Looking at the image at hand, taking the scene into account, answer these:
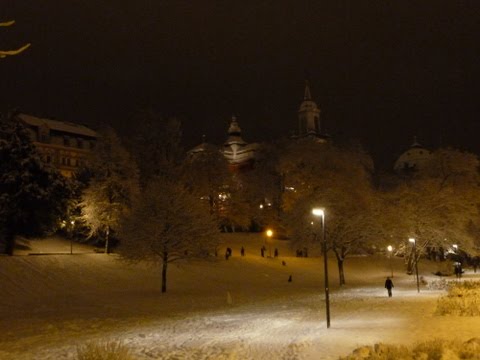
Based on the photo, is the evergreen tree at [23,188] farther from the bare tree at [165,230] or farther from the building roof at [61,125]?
the building roof at [61,125]

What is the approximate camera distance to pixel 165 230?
40.4m

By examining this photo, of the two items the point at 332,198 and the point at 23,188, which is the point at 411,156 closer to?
the point at 332,198

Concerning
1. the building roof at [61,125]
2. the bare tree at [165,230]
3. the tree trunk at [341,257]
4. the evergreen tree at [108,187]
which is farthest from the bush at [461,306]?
the building roof at [61,125]

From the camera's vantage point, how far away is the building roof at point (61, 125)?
295 ft

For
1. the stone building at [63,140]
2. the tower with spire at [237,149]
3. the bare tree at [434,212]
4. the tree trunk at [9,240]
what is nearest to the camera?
the tree trunk at [9,240]

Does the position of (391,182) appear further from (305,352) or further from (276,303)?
(305,352)

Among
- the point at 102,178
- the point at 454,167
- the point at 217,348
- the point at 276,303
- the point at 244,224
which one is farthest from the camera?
the point at 244,224

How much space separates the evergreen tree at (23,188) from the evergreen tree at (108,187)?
3.08m

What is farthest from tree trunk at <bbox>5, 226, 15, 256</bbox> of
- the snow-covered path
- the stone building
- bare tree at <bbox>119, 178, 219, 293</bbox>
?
the stone building

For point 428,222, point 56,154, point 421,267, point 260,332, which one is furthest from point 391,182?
point 260,332

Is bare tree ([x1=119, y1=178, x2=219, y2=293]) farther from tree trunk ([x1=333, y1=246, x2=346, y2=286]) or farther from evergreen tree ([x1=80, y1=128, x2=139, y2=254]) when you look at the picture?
tree trunk ([x1=333, y1=246, x2=346, y2=286])

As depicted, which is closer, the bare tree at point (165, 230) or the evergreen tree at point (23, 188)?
the bare tree at point (165, 230)

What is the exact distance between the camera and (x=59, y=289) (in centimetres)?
3762

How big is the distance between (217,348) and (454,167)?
5253 cm
